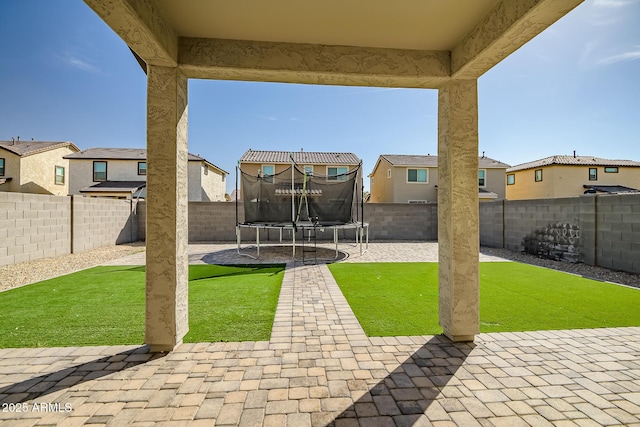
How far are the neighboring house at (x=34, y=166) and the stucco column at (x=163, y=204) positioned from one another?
21793 mm

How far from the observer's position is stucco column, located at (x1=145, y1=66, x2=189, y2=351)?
238 cm

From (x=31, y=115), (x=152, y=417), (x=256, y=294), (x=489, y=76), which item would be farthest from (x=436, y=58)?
(x=31, y=115)

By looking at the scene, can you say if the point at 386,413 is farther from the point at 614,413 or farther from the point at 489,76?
the point at 489,76

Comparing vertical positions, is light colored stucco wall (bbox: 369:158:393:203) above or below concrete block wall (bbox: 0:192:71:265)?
above

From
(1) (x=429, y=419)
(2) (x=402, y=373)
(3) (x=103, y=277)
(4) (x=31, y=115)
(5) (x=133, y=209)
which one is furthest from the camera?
(4) (x=31, y=115)

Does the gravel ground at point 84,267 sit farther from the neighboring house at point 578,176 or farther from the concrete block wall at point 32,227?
the neighboring house at point 578,176

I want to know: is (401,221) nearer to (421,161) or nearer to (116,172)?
(421,161)

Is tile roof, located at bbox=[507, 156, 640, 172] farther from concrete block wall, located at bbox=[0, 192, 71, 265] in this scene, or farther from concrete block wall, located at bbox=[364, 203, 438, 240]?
concrete block wall, located at bbox=[0, 192, 71, 265]

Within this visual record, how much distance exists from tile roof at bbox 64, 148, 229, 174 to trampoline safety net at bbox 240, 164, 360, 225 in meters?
10.7

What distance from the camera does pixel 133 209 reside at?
10.9 meters

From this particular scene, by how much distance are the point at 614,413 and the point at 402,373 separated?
4.07 ft

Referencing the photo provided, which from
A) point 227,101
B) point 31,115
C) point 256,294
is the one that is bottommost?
point 256,294

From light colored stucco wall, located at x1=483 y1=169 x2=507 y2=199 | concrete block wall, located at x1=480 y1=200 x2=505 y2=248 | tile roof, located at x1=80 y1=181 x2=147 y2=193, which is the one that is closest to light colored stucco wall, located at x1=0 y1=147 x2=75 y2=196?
tile roof, located at x1=80 y1=181 x2=147 y2=193

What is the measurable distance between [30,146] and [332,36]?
83.9ft
